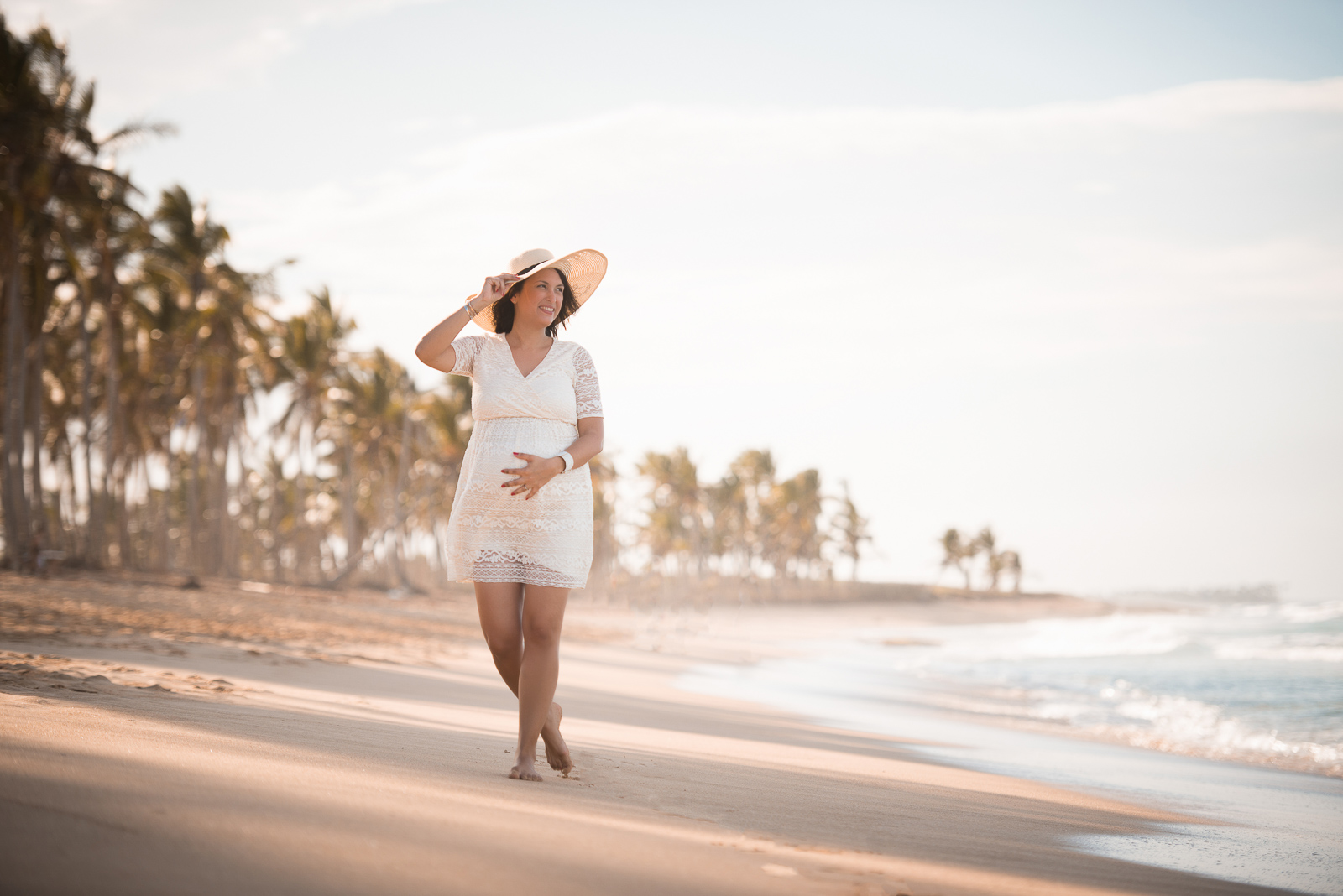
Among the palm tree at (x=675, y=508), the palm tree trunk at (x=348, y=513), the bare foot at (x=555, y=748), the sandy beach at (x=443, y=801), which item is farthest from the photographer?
the palm tree at (x=675, y=508)

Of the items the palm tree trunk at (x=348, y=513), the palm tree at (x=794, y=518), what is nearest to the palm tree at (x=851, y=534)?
the palm tree at (x=794, y=518)

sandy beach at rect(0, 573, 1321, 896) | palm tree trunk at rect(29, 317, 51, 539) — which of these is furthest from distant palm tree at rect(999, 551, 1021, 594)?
sandy beach at rect(0, 573, 1321, 896)

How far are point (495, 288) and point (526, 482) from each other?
0.73 m

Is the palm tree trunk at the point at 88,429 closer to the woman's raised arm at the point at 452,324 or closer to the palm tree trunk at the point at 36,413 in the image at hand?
the palm tree trunk at the point at 36,413

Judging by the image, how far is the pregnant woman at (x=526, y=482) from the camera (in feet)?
10.3

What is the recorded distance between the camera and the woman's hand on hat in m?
3.18

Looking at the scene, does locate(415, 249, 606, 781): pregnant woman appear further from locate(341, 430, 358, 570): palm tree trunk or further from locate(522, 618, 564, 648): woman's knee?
locate(341, 430, 358, 570): palm tree trunk

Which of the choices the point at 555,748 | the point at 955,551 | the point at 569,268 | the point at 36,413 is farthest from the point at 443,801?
the point at 955,551

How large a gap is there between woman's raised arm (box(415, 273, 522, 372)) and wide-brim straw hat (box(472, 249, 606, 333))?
11cm

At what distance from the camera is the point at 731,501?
241 feet

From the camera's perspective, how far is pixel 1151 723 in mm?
10711

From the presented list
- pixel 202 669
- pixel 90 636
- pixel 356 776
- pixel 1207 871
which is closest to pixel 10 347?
pixel 90 636

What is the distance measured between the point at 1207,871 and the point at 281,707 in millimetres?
3976

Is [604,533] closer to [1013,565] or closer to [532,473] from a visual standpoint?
[1013,565]
